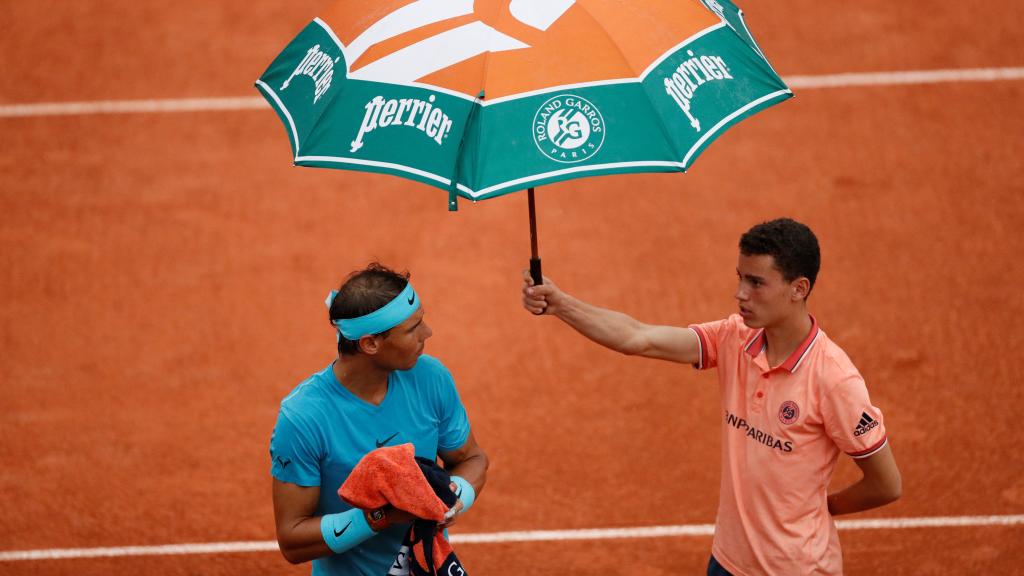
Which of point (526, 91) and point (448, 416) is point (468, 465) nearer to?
point (448, 416)

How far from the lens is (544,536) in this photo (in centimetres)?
664

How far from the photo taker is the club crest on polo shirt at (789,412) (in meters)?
4.09

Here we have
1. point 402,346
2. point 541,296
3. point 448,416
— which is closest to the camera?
point 402,346

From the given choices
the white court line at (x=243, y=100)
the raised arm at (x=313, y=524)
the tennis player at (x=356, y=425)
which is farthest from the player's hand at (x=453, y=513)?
the white court line at (x=243, y=100)

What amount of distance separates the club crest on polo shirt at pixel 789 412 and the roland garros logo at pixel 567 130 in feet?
3.55

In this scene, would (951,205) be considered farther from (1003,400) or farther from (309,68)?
(309,68)

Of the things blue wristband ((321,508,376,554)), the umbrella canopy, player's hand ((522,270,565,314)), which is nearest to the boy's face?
the umbrella canopy

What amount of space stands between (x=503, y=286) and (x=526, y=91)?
4.88 metres

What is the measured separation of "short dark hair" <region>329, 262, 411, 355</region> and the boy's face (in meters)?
1.15

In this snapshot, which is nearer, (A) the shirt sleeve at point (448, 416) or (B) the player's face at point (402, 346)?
(B) the player's face at point (402, 346)

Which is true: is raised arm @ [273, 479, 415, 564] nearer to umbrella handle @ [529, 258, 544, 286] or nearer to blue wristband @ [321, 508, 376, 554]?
blue wristband @ [321, 508, 376, 554]

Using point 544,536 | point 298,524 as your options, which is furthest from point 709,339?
point 544,536

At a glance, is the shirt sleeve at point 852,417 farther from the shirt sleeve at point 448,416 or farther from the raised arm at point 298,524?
the raised arm at point 298,524

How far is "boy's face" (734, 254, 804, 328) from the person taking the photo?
4.12 m
